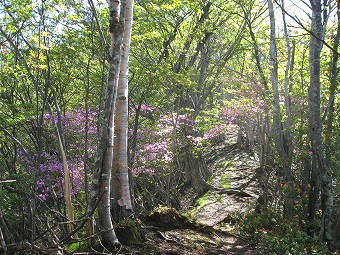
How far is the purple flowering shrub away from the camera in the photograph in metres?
9.48

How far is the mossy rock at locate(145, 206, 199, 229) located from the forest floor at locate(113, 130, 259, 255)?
9 cm

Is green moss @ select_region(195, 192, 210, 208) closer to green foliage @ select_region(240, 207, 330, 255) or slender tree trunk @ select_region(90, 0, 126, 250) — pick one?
green foliage @ select_region(240, 207, 330, 255)

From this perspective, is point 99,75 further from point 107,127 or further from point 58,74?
point 107,127

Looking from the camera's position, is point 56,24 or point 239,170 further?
point 239,170

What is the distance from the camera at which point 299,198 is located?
398 inches

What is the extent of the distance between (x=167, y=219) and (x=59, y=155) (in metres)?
4.55

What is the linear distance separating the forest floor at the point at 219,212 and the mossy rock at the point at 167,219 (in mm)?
89

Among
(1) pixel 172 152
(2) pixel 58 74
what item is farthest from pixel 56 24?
(1) pixel 172 152

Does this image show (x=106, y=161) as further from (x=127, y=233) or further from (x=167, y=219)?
(x=167, y=219)

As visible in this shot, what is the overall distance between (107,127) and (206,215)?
7821 mm

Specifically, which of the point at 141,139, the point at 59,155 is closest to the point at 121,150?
the point at 59,155

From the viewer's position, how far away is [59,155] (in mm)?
10016

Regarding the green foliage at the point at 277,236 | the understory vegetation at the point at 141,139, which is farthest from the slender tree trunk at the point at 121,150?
the green foliage at the point at 277,236

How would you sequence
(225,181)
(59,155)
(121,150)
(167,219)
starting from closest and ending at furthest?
(121,150) → (167,219) → (59,155) → (225,181)
